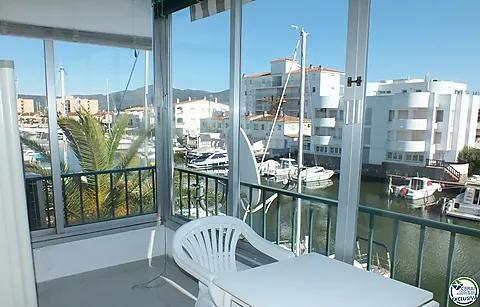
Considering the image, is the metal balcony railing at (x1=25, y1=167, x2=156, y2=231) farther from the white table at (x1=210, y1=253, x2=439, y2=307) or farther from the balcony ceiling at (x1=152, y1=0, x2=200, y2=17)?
the white table at (x1=210, y1=253, x2=439, y2=307)

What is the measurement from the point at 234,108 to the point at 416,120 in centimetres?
140

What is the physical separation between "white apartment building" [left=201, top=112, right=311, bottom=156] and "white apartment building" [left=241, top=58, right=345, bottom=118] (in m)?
0.05

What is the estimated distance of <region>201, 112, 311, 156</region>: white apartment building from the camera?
2.38 m

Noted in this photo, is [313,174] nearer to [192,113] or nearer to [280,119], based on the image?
[280,119]

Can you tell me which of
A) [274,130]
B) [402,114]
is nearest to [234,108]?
[274,130]

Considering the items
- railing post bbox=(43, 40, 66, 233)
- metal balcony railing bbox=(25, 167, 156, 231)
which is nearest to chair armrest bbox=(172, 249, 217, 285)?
railing post bbox=(43, 40, 66, 233)

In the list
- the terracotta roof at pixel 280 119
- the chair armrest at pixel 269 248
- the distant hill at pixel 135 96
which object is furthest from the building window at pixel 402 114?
the distant hill at pixel 135 96

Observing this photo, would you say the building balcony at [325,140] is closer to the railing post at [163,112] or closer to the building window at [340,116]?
the building window at [340,116]

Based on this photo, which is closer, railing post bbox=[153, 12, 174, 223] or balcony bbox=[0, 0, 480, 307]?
balcony bbox=[0, 0, 480, 307]

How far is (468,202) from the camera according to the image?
1.58m

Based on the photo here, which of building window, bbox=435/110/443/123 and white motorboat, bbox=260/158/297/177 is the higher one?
building window, bbox=435/110/443/123

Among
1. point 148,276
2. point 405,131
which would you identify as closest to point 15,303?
point 405,131

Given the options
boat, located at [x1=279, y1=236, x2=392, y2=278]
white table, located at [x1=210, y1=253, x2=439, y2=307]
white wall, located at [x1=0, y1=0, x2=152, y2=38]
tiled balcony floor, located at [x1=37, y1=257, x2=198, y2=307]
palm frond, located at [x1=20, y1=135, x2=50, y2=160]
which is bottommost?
tiled balcony floor, located at [x1=37, y1=257, x2=198, y2=307]

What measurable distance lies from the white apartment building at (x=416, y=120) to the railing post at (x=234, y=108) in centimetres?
98
